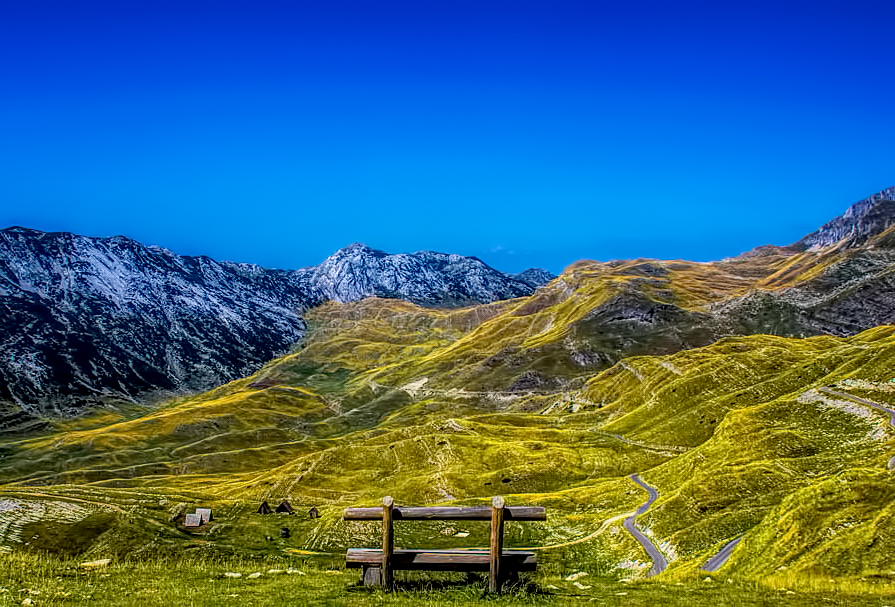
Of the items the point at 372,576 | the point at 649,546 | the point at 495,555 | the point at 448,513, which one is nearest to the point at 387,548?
the point at 372,576

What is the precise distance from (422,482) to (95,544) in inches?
3390

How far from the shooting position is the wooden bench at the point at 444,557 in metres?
25.2

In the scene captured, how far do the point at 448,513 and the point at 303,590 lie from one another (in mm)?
6497

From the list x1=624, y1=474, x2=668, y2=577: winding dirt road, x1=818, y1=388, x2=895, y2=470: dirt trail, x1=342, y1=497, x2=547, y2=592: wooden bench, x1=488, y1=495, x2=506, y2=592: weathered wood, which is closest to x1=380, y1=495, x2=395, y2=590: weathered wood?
x1=342, y1=497, x2=547, y2=592: wooden bench

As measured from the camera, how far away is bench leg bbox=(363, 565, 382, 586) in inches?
1017

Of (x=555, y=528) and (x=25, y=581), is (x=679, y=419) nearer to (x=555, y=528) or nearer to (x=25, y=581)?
(x=555, y=528)

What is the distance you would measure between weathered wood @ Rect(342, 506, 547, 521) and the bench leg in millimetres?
1991

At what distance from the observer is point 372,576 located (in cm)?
2598

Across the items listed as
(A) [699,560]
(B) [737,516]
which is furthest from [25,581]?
(B) [737,516]

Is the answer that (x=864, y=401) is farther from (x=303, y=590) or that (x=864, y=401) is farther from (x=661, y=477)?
(x=303, y=590)

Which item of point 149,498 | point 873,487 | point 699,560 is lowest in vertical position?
point 149,498

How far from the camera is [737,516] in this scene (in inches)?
2569

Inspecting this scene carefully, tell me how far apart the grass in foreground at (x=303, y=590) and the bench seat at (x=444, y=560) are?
861mm

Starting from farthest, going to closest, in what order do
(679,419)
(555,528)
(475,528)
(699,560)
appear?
(679,419), (475,528), (555,528), (699,560)
